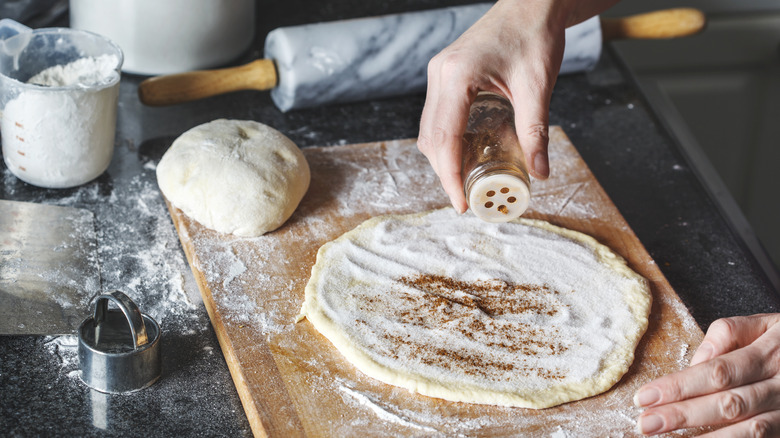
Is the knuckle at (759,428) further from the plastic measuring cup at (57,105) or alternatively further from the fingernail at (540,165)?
the plastic measuring cup at (57,105)

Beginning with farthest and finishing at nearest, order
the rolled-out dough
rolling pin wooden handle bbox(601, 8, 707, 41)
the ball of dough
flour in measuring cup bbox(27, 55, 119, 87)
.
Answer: rolling pin wooden handle bbox(601, 8, 707, 41)
flour in measuring cup bbox(27, 55, 119, 87)
the ball of dough
the rolled-out dough

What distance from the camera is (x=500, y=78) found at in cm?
125

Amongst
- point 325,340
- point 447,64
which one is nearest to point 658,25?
point 447,64

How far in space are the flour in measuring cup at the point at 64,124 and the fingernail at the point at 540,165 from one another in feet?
2.61

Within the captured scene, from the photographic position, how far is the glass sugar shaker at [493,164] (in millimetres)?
1122

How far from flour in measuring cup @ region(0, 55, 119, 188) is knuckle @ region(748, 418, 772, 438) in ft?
3.94

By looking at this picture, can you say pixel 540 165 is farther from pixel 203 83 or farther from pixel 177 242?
pixel 203 83

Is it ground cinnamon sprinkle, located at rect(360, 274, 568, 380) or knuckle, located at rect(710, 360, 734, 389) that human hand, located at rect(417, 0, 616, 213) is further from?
knuckle, located at rect(710, 360, 734, 389)

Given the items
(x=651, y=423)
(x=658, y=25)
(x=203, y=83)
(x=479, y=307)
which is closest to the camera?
(x=651, y=423)

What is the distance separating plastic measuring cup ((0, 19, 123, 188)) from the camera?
4.51 ft

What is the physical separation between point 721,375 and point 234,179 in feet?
2.81

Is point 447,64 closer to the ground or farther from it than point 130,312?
farther from it

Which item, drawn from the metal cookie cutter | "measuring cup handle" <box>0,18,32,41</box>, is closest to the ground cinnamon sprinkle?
the metal cookie cutter

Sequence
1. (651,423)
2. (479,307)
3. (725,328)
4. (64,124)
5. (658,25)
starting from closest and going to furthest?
1. (651,423)
2. (725,328)
3. (479,307)
4. (64,124)
5. (658,25)
